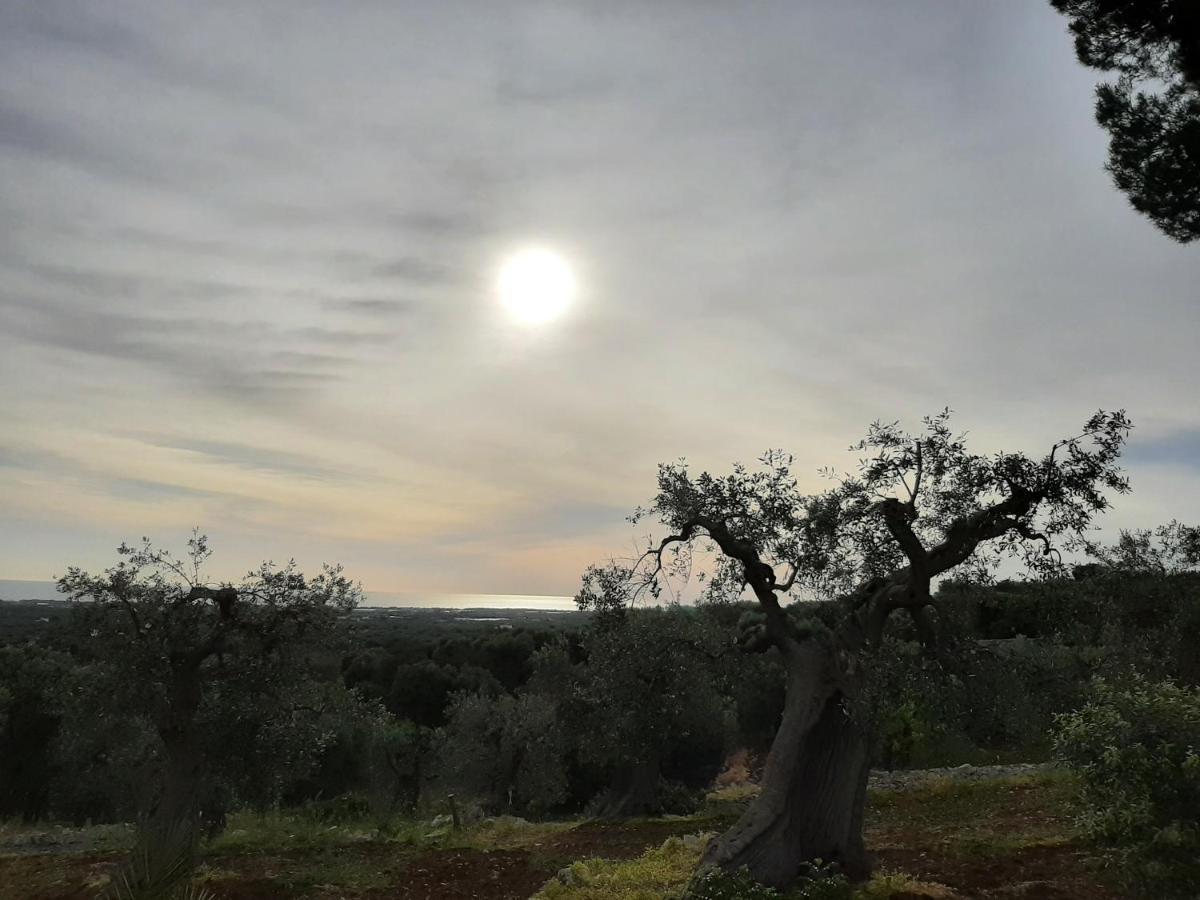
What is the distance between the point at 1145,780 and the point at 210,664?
22.7 metres

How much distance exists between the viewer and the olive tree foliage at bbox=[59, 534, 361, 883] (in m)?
20.4

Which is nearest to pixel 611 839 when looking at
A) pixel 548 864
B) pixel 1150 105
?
pixel 548 864

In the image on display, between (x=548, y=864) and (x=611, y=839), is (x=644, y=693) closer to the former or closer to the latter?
(x=548, y=864)

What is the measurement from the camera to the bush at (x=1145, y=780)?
30.7 ft

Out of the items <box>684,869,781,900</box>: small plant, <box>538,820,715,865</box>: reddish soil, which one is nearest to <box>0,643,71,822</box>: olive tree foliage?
<box>538,820,715,865</box>: reddish soil

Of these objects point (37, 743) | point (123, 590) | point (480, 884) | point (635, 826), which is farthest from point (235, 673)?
point (37, 743)

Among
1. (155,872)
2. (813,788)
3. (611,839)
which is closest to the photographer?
(155,872)

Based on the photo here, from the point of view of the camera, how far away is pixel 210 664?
22062 mm

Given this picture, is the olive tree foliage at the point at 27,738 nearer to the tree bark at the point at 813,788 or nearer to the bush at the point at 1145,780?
the tree bark at the point at 813,788

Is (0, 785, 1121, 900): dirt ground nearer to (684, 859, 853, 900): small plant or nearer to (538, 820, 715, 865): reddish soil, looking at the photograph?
(538, 820, 715, 865): reddish soil

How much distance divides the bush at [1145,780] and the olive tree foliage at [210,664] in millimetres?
18867

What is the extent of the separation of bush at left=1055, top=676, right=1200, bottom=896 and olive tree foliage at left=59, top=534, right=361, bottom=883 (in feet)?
61.9

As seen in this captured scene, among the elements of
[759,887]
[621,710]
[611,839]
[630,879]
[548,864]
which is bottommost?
[611,839]

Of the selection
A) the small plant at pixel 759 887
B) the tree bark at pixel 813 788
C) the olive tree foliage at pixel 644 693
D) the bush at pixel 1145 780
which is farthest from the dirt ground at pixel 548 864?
the bush at pixel 1145 780
